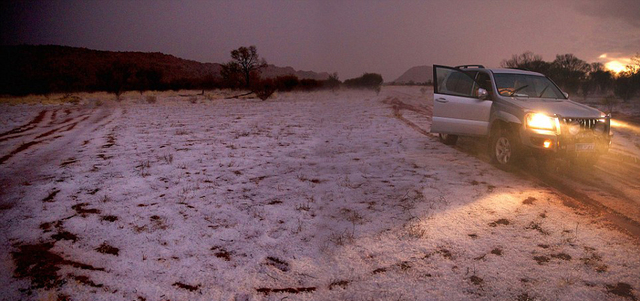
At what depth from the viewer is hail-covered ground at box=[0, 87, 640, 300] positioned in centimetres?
272

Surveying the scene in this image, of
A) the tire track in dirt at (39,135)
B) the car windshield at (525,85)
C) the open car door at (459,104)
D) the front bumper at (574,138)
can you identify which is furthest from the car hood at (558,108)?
the tire track in dirt at (39,135)

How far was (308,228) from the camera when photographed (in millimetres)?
3752

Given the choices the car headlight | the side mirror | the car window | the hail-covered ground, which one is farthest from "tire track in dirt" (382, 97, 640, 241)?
the car window

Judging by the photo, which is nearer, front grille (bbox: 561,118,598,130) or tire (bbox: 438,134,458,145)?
front grille (bbox: 561,118,598,130)

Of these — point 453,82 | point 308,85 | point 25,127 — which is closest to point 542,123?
point 453,82

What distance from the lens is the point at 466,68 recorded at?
7.88 meters

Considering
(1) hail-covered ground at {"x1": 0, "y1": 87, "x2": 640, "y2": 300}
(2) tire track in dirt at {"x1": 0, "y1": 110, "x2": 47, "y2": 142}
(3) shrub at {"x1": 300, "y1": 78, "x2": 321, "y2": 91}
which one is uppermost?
(3) shrub at {"x1": 300, "y1": 78, "x2": 321, "y2": 91}

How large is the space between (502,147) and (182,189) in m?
5.78

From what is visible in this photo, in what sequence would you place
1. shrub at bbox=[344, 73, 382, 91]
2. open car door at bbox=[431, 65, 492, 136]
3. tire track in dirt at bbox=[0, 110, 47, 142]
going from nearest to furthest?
open car door at bbox=[431, 65, 492, 136]
tire track in dirt at bbox=[0, 110, 47, 142]
shrub at bbox=[344, 73, 382, 91]

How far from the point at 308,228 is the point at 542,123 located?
14.7 feet

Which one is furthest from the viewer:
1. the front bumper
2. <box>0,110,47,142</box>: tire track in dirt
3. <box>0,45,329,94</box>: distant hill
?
<box>0,45,329,94</box>: distant hill

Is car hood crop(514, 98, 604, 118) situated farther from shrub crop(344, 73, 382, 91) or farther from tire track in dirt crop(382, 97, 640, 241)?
shrub crop(344, 73, 382, 91)

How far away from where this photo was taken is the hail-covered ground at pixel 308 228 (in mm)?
2721

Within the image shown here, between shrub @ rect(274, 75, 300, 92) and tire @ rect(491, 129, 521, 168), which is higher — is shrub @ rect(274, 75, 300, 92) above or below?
above
